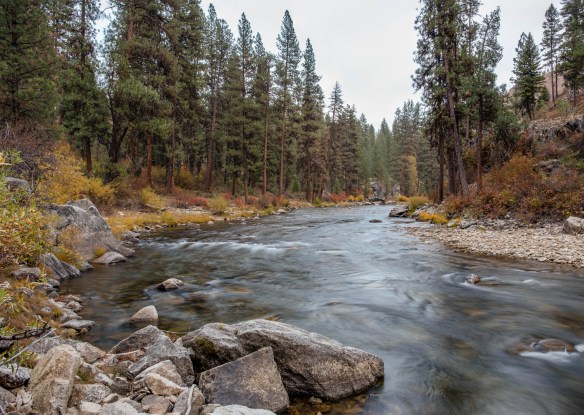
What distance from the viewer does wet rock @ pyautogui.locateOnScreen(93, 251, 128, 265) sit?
1087cm

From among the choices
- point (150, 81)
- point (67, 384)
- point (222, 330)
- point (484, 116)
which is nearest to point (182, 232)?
point (150, 81)

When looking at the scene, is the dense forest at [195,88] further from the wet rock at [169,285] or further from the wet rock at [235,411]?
the wet rock at [235,411]

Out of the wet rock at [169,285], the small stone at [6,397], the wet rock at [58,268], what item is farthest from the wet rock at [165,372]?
the wet rock at [58,268]

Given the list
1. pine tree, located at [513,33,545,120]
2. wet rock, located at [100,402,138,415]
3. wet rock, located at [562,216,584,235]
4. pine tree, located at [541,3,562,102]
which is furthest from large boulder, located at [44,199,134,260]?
pine tree, located at [541,3,562,102]

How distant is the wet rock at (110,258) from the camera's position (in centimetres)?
1087

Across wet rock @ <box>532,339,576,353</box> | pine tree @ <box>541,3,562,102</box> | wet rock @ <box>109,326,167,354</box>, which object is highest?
pine tree @ <box>541,3,562,102</box>

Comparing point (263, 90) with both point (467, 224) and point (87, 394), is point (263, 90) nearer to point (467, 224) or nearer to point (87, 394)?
point (467, 224)

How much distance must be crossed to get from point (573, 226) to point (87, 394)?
15368 mm

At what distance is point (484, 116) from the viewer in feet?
72.1

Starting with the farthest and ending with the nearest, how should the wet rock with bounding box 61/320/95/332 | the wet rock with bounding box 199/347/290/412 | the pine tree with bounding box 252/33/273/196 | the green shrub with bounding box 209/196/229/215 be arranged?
the pine tree with bounding box 252/33/273/196 → the green shrub with bounding box 209/196/229/215 → the wet rock with bounding box 61/320/95/332 → the wet rock with bounding box 199/347/290/412

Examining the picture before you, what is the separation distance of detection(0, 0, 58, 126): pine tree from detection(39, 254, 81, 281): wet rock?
12.7 m

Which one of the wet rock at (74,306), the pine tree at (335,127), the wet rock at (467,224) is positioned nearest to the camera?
the wet rock at (74,306)

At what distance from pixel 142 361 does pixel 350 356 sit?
2.47 m

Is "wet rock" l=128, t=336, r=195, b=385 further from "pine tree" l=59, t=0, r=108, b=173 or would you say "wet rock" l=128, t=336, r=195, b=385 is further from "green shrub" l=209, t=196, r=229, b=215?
"green shrub" l=209, t=196, r=229, b=215
